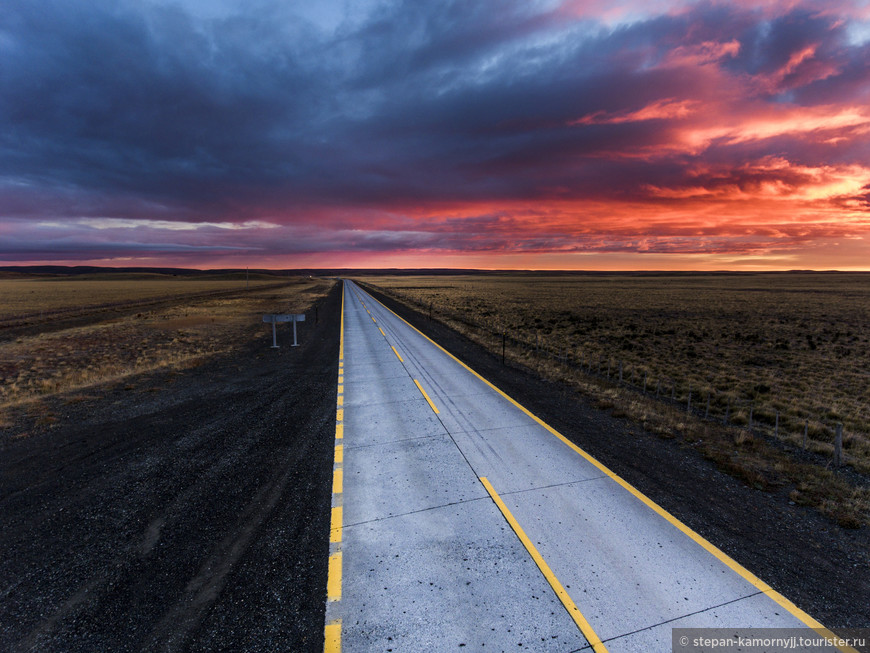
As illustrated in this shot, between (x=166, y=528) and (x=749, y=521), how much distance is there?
8.63 m

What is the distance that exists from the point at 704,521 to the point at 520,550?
116 inches

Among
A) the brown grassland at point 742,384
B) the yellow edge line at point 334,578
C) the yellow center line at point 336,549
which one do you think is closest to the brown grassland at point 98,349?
the yellow center line at point 336,549

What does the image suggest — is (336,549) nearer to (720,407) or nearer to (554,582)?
(554,582)

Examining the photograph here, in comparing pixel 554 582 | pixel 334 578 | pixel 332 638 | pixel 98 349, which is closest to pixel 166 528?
pixel 334 578

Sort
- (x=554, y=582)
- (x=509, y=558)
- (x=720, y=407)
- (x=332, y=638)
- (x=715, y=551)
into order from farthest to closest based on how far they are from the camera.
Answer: (x=720, y=407) < (x=715, y=551) < (x=509, y=558) < (x=554, y=582) < (x=332, y=638)

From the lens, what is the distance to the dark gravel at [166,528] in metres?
3.95

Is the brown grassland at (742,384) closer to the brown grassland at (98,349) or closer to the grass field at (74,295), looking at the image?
the brown grassland at (98,349)

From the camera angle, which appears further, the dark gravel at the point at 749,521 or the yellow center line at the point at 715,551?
the dark gravel at the point at 749,521

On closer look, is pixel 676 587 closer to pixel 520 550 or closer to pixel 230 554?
pixel 520 550

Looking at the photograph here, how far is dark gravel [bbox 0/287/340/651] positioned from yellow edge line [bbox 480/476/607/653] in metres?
2.61

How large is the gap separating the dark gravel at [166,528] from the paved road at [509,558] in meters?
0.58

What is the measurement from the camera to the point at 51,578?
15.1 feet

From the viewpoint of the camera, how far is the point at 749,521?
562 centimetres

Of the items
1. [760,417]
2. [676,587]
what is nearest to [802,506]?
[676,587]
